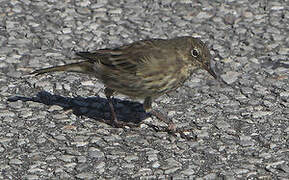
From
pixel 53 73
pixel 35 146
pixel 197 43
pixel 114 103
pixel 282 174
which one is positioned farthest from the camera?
pixel 53 73

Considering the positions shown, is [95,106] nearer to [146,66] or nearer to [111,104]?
[111,104]

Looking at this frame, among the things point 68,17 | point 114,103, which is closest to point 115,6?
point 68,17

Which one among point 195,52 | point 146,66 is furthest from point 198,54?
point 146,66

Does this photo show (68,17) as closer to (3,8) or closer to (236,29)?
(3,8)

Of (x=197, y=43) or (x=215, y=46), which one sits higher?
(x=197, y=43)

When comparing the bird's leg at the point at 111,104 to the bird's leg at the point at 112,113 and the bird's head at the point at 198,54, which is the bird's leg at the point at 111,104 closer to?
the bird's leg at the point at 112,113

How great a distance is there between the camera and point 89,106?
837cm

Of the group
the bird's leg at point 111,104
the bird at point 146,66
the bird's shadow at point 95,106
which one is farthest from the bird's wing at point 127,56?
the bird's shadow at point 95,106

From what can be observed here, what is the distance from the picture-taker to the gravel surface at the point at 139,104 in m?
7.17

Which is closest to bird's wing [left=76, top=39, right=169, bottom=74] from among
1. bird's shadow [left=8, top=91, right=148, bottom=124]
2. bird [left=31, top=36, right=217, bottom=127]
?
bird [left=31, top=36, right=217, bottom=127]

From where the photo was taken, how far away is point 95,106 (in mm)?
8398

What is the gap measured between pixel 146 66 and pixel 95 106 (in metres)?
0.95

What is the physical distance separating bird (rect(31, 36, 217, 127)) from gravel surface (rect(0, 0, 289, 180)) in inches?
16.5

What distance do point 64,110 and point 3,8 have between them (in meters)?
2.86
